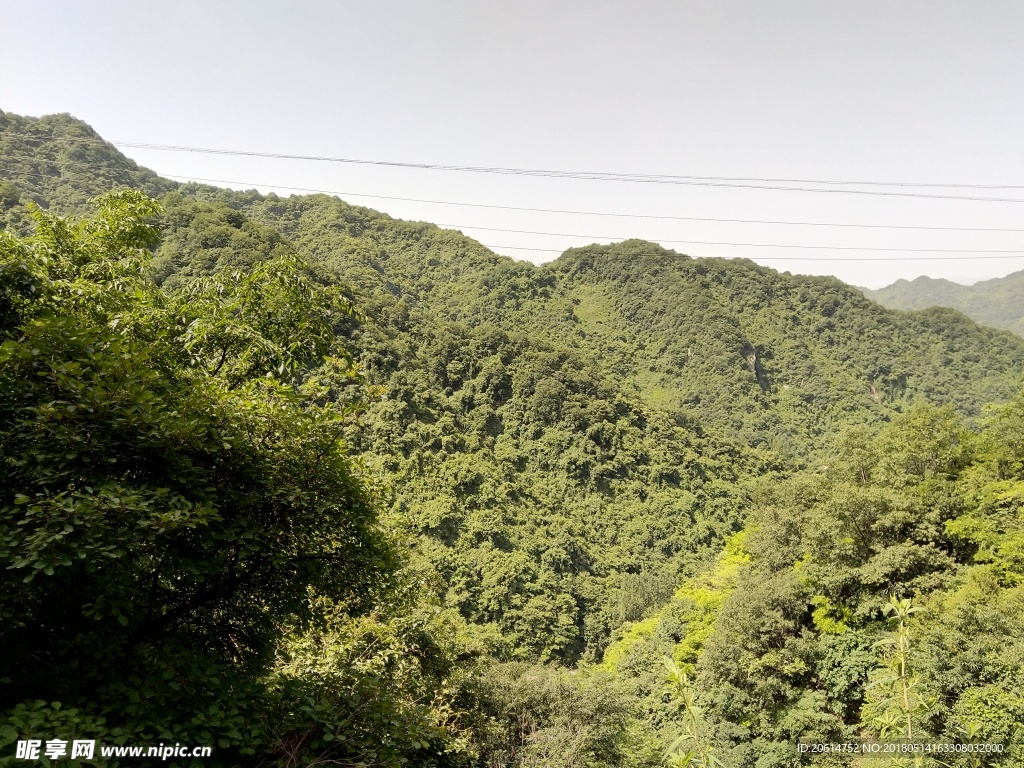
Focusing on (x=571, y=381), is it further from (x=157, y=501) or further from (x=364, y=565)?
(x=157, y=501)

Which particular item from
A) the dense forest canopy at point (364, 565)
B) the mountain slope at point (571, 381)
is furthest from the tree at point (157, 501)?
the mountain slope at point (571, 381)

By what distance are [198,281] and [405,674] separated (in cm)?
666

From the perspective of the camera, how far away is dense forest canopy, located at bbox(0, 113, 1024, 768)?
3025mm

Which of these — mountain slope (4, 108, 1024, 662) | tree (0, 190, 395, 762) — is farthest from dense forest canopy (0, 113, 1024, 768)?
mountain slope (4, 108, 1024, 662)

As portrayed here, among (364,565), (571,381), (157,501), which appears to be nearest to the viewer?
(157,501)

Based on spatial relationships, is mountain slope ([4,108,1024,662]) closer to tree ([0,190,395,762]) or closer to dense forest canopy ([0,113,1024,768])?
dense forest canopy ([0,113,1024,768])

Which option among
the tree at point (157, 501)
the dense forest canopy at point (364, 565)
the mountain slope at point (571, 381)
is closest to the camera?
the tree at point (157, 501)

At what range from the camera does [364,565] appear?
4531 mm

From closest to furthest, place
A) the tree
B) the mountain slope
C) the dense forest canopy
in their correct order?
the tree < the dense forest canopy < the mountain slope

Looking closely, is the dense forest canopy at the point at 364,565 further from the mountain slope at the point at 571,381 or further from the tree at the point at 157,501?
the mountain slope at the point at 571,381

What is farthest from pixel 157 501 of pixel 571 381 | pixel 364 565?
pixel 571 381

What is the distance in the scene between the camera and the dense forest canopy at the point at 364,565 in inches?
119

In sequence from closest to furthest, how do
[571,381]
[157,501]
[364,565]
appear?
[157,501]
[364,565]
[571,381]

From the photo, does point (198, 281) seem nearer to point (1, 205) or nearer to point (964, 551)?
point (964, 551)
